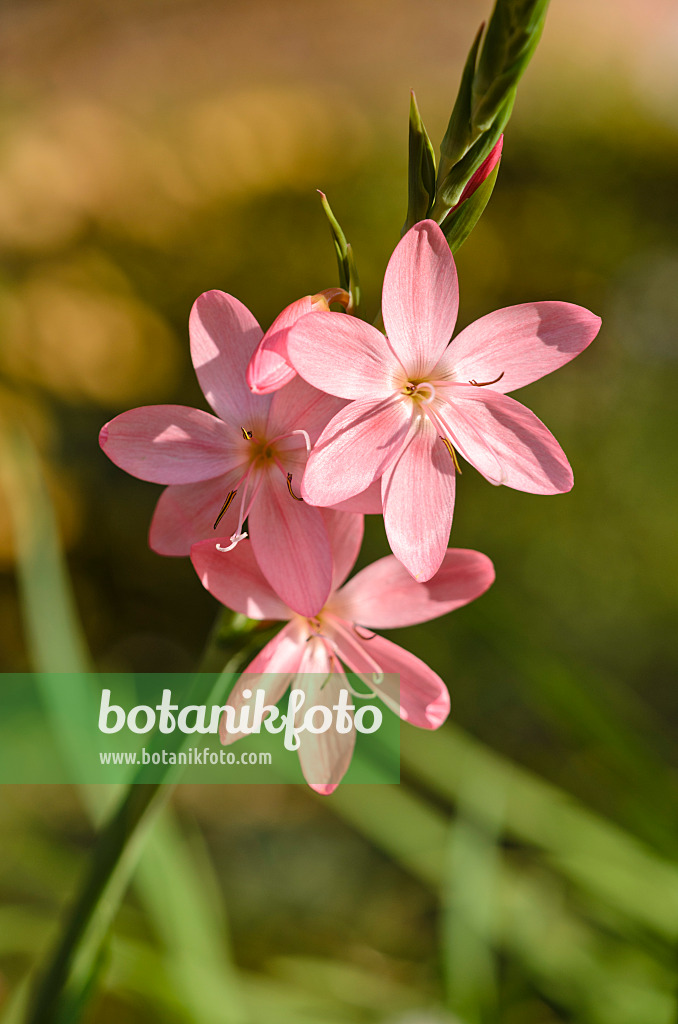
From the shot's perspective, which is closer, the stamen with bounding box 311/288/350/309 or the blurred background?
the stamen with bounding box 311/288/350/309

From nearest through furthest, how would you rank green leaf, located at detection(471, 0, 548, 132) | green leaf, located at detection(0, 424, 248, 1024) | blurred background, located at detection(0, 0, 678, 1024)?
green leaf, located at detection(471, 0, 548, 132) < green leaf, located at detection(0, 424, 248, 1024) < blurred background, located at detection(0, 0, 678, 1024)

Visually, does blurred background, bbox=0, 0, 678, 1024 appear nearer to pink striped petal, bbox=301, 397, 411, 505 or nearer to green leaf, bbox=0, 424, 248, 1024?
green leaf, bbox=0, 424, 248, 1024

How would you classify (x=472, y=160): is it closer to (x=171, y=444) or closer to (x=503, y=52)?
(x=503, y=52)

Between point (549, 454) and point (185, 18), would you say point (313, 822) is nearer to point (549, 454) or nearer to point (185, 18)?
point (549, 454)

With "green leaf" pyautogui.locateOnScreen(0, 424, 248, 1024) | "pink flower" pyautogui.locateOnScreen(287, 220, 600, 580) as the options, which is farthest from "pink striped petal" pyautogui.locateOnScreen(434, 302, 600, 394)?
"green leaf" pyautogui.locateOnScreen(0, 424, 248, 1024)

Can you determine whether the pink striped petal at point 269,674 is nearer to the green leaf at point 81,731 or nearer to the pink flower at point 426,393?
the pink flower at point 426,393

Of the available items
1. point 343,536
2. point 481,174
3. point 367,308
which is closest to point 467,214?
point 481,174

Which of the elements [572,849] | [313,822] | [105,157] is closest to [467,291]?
[105,157]
